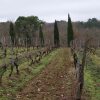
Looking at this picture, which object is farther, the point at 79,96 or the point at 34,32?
the point at 34,32

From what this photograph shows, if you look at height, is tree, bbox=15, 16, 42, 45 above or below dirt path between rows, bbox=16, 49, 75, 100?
above

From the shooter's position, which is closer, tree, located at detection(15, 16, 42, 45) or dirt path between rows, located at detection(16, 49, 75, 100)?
dirt path between rows, located at detection(16, 49, 75, 100)

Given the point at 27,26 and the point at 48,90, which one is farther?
the point at 27,26

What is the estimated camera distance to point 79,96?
52.4 ft

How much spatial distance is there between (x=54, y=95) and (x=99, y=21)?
482 ft

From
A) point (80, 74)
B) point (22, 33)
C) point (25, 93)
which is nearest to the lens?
point (80, 74)

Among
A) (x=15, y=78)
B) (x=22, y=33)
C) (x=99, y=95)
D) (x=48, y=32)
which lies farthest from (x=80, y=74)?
(x=48, y=32)

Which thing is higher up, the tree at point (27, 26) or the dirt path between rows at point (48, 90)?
the tree at point (27, 26)

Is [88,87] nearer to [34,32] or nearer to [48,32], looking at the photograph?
[34,32]

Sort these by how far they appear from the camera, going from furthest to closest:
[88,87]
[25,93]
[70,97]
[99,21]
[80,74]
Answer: [99,21]
[88,87]
[25,93]
[70,97]
[80,74]

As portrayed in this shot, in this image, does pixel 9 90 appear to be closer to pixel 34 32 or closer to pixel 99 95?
pixel 99 95

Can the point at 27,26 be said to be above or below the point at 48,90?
above

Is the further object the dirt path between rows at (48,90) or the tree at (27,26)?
the tree at (27,26)

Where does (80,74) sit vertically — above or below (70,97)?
above
